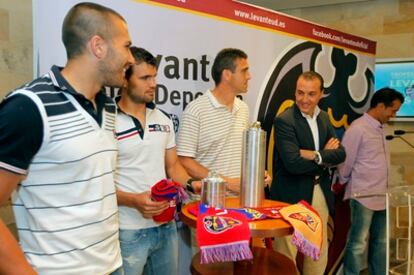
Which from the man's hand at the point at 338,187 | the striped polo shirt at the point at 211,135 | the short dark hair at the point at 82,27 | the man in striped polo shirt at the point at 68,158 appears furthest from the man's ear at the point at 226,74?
Result: the man's hand at the point at 338,187

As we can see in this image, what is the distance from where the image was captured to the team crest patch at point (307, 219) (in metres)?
1.67

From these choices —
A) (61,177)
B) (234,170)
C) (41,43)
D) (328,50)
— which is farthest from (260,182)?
(328,50)

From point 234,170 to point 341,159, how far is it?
0.80 meters

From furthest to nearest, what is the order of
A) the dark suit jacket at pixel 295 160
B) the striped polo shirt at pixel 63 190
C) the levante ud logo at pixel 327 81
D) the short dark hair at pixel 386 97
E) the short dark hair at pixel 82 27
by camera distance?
the short dark hair at pixel 386 97 < the levante ud logo at pixel 327 81 < the dark suit jacket at pixel 295 160 < the short dark hair at pixel 82 27 < the striped polo shirt at pixel 63 190

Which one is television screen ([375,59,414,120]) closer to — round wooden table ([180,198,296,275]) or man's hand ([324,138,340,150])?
man's hand ([324,138,340,150])

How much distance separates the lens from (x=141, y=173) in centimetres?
182

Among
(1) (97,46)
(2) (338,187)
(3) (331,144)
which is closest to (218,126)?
(3) (331,144)

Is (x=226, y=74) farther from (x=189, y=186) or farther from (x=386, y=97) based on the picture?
(x=386, y=97)

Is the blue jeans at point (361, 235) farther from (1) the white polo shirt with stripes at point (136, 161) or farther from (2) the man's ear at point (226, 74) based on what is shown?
(1) the white polo shirt with stripes at point (136, 161)

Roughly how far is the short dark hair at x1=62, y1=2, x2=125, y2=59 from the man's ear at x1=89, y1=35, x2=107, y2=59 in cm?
1

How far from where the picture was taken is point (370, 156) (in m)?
3.24

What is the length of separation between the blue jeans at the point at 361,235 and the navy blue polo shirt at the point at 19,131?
9.02 ft

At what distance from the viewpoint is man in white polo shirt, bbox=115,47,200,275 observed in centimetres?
178

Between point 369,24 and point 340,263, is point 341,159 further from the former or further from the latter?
point 369,24
